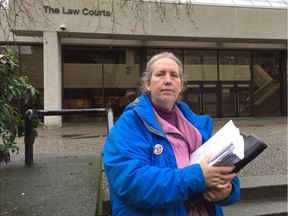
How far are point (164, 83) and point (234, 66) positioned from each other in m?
18.3

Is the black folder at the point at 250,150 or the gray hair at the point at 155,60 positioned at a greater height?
the gray hair at the point at 155,60

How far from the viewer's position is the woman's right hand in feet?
5.14

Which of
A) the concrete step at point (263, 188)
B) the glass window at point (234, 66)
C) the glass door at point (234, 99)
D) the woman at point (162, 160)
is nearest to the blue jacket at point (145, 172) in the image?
the woman at point (162, 160)

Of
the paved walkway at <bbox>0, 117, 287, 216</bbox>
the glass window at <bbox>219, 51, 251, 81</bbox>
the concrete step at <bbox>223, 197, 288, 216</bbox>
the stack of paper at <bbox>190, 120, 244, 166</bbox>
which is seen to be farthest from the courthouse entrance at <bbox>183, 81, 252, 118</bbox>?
the stack of paper at <bbox>190, 120, 244, 166</bbox>

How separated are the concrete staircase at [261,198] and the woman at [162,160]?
2.51 meters

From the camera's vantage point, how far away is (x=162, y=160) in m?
1.69

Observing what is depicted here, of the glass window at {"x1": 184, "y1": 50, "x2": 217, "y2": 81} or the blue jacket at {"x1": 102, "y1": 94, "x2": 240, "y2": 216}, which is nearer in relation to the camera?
the blue jacket at {"x1": 102, "y1": 94, "x2": 240, "y2": 216}

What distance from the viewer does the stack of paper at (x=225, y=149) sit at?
1537mm

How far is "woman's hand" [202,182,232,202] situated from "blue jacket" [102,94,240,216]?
0.08 m

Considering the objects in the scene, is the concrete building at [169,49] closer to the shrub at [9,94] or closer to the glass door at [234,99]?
the glass door at [234,99]

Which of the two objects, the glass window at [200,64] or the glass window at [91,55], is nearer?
the glass window at [91,55]

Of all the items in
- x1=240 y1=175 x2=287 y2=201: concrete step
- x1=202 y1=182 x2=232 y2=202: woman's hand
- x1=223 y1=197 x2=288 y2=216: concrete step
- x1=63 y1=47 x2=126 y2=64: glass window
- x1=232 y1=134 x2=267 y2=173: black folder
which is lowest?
x1=223 y1=197 x2=288 y2=216: concrete step

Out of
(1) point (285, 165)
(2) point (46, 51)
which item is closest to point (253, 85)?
(2) point (46, 51)

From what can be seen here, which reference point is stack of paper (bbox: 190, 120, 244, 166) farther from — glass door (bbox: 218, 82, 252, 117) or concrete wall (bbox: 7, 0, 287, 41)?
glass door (bbox: 218, 82, 252, 117)
